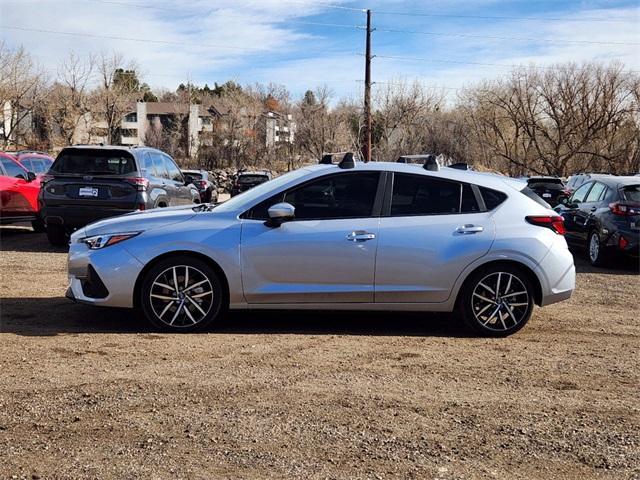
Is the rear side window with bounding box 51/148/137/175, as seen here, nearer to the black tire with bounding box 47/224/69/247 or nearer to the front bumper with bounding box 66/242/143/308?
the black tire with bounding box 47/224/69/247

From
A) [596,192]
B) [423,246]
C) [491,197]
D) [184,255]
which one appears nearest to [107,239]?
[184,255]

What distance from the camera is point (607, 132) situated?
132ft

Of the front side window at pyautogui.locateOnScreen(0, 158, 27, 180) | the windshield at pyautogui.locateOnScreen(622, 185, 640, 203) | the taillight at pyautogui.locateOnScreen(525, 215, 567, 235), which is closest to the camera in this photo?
the taillight at pyautogui.locateOnScreen(525, 215, 567, 235)

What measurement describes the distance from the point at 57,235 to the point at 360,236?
7.70 m

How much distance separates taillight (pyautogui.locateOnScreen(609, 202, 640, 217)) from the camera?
10664 mm

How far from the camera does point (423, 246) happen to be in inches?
243

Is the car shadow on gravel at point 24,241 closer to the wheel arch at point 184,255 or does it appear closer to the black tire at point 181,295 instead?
the wheel arch at point 184,255

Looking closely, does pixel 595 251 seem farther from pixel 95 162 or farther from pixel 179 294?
pixel 95 162

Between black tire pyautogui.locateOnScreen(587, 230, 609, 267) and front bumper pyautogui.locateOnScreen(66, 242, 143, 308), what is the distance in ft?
Result: 26.2

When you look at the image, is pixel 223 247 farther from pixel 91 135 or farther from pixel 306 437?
pixel 91 135

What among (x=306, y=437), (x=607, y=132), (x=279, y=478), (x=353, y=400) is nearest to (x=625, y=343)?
(x=353, y=400)

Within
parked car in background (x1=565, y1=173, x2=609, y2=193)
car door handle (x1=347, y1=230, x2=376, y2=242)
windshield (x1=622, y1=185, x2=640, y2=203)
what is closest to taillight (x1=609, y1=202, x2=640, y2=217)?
windshield (x1=622, y1=185, x2=640, y2=203)

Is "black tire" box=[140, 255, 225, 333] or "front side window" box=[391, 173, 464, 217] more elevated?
"front side window" box=[391, 173, 464, 217]

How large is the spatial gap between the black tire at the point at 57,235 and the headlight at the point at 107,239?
610 centimetres
